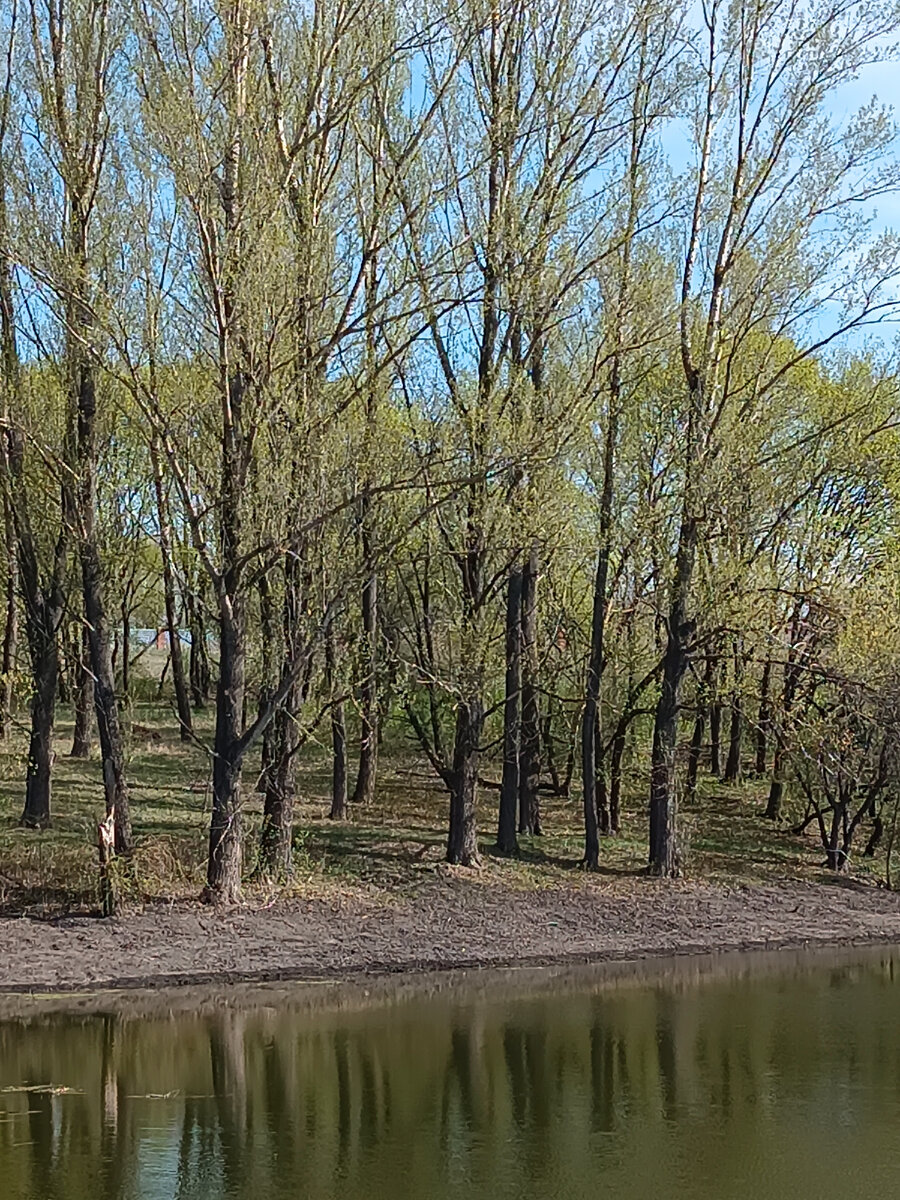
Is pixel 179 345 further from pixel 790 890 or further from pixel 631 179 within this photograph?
pixel 790 890

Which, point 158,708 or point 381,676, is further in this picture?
point 158,708

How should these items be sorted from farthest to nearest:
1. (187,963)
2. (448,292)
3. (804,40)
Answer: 1. (804,40)
2. (448,292)
3. (187,963)

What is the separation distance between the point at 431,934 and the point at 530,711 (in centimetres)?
581

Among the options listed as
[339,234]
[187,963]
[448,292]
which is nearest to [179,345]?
[339,234]

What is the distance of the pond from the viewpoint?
7.73 metres

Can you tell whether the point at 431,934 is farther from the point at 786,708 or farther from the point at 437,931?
the point at 786,708

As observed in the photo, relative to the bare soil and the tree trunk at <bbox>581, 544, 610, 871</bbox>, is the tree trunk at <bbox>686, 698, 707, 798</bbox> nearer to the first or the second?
the tree trunk at <bbox>581, 544, 610, 871</bbox>

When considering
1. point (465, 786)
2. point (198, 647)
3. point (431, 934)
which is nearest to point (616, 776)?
point (465, 786)

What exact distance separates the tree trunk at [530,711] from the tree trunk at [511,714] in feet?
0.80

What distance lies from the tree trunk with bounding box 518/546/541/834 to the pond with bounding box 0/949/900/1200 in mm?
5657

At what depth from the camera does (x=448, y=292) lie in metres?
16.5

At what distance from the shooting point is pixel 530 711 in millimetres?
20328

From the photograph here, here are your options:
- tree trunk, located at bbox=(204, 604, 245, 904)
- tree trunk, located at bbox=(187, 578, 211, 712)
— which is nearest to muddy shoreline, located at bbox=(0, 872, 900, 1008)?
tree trunk, located at bbox=(204, 604, 245, 904)

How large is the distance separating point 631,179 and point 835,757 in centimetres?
821
